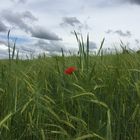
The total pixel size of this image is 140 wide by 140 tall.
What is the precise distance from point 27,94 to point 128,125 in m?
0.89

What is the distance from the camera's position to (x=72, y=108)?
3.06 meters

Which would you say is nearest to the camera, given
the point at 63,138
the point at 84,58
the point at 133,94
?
the point at 63,138

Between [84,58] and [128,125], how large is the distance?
0.83 meters

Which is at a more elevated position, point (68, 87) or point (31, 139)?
point (68, 87)

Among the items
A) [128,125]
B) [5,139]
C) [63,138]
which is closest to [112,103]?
[128,125]

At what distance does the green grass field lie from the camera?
8.85 feet

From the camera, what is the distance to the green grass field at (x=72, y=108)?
8.85 feet

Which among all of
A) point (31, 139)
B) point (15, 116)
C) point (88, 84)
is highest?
point (88, 84)

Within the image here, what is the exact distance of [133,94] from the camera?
10.3 feet

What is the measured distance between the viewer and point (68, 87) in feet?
10.6

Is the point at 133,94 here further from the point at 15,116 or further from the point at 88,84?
the point at 15,116

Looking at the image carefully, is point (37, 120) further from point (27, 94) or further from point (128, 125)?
point (128, 125)

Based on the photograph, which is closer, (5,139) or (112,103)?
(5,139)

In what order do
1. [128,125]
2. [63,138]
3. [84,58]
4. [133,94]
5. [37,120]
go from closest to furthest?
[63,138], [37,120], [128,125], [133,94], [84,58]
